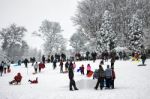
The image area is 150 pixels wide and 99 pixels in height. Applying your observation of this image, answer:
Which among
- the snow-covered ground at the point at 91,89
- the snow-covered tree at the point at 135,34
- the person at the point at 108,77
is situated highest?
the snow-covered tree at the point at 135,34

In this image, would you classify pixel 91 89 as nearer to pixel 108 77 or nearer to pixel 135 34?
pixel 108 77

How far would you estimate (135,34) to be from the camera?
59.0 meters

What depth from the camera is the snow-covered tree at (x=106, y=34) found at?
59.5 metres

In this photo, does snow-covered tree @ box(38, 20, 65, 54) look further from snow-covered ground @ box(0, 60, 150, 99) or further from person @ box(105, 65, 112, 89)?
person @ box(105, 65, 112, 89)

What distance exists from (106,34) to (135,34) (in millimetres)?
4827

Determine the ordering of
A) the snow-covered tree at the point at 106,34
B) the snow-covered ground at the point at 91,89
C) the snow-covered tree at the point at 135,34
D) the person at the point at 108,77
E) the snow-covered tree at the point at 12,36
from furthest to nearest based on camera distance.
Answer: the snow-covered tree at the point at 12,36, the snow-covered tree at the point at 106,34, the snow-covered tree at the point at 135,34, the person at the point at 108,77, the snow-covered ground at the point at 91,89

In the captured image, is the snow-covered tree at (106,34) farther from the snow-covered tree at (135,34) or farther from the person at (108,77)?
the person at (108,77)

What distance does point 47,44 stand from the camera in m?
78.9

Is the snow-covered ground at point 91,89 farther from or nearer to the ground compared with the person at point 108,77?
nearer to the ground

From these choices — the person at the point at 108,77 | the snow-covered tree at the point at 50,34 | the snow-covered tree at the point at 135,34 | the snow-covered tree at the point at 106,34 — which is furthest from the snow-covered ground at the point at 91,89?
the snow-covered tree at the point at 50,34

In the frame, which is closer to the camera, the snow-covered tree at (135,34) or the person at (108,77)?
the person at (108,77)

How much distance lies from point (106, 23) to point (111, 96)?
4200 cm

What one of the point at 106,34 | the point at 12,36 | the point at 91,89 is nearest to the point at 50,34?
the point at 12,36

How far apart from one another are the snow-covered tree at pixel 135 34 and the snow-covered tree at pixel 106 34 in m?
2.96
